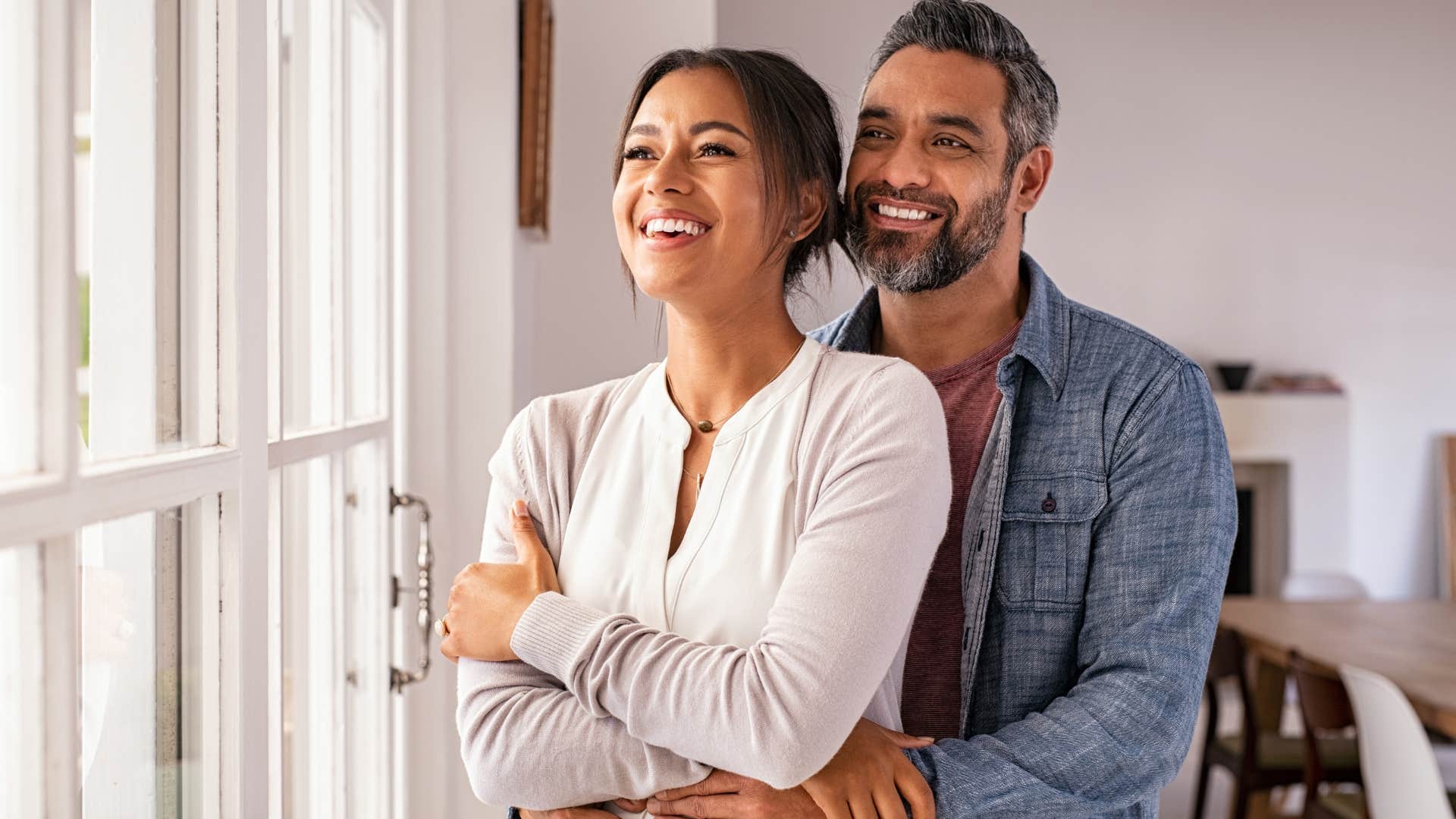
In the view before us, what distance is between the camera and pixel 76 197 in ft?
2.06

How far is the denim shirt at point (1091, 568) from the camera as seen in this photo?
1.14 metres

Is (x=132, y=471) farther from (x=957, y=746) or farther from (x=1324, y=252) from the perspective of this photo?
(x=1324, y=252)

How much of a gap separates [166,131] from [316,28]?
0.60m

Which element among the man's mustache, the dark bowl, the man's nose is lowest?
the dark bowl

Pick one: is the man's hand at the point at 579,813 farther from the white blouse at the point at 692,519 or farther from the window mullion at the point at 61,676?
the window mullion at the point at 61,676

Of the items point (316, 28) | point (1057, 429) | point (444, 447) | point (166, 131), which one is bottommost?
point (444, 447)

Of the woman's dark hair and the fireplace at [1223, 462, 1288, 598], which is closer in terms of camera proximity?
the woman's dark hair

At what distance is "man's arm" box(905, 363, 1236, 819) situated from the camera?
3.63ft

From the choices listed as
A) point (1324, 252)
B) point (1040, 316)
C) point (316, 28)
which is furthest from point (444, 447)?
point (1324, 252)

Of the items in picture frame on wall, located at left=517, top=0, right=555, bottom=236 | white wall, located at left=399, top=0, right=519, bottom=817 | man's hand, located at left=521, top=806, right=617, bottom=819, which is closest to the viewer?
man's hand, located at left=521, top=806, right=617, bottom=819

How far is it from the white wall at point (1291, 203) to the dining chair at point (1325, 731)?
3.19 meters

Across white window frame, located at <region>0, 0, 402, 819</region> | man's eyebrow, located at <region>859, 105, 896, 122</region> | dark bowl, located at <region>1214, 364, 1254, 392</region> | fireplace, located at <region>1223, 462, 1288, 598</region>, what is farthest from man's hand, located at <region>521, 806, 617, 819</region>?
fireplace, located at <region>1223, 462, 1288, 598</region>

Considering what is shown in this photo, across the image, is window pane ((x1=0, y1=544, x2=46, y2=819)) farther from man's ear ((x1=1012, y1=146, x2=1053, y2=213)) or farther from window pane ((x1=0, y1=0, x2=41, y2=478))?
man's ear ((x1=1012, y1=146, x2=1053, y2=213))

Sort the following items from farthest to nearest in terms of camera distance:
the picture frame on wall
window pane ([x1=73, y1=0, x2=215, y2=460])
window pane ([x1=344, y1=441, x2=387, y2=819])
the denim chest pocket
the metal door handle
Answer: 1. the picture frame on wall
2. the metal door handle
3. window pane ([x1=344, y1=441, x2=387, y2=819])
4. the denim chest pocket
5. window pane ([x1=73, y1=0, x2=215, y2=460])
